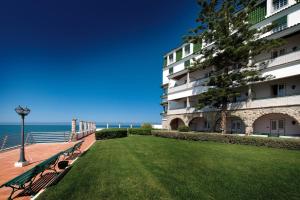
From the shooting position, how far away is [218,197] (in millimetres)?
4586

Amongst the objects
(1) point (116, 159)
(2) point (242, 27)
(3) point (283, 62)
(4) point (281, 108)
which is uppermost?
(2) point (242, 27)

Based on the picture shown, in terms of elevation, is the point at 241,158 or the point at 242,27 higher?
the point at 242,27

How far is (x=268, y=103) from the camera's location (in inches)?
614

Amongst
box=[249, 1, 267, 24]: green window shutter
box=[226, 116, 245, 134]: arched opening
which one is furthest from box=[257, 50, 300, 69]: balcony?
box=[226, 116, 245, 134]: arched opening

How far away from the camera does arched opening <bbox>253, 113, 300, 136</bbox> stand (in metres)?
15.6

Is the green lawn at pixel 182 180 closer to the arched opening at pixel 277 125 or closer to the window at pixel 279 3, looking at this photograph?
the arched opening at pixel 277 125

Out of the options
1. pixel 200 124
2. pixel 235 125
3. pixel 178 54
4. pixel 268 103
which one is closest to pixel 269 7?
pixel 268 103

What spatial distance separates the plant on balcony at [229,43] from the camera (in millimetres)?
15506

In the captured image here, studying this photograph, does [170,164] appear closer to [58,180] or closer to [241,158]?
[241,158]

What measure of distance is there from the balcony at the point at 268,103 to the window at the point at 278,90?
1.95m

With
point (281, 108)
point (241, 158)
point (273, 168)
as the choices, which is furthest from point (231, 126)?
point (273, 168)

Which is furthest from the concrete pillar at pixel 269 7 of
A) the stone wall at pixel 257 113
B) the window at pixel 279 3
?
the stone wall at pixel 257 113

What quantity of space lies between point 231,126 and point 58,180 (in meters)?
20.6

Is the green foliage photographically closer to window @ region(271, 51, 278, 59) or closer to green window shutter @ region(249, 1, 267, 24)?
window @ region(271, 51, 278, 59)
